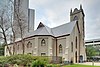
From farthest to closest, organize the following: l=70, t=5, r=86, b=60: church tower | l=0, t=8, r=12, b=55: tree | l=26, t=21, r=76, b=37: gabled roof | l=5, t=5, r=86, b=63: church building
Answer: l=70, t=5, r=86, b=60: church tower, l=26, t=21, r=76, b=37: gabled roof, l=5, t=5, r=86, b=63: church building, l=0, t=8, r=12, b=55: tree

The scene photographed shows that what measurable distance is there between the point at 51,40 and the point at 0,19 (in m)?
14.0

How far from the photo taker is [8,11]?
36375 mm

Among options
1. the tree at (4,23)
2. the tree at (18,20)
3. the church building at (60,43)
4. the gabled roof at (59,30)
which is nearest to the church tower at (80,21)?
the church building at (60,43)

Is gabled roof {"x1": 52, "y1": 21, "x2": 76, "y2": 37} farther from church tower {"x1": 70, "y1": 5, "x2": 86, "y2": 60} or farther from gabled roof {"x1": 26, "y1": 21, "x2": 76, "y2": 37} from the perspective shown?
church tower {"x1": 70, "y1": 5, "x2": 86, "y2": 60}

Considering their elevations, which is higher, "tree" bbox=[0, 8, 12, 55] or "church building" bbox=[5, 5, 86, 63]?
"tree" bbox=[0, 8, 12, 55]

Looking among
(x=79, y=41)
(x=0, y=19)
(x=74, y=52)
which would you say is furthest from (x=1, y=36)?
(x=79, y=41)

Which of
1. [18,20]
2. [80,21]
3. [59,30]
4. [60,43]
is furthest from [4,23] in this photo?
[80,21]

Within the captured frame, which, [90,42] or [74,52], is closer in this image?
[74,52]

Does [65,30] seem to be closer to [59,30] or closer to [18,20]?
[59,30]

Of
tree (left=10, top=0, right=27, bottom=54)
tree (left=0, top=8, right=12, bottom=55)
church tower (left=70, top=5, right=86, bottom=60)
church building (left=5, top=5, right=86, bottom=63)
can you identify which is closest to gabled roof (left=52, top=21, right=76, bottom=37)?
church building (left=5, top=5, right=86, bottom=63)

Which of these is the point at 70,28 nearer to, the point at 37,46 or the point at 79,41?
the point at 79,41

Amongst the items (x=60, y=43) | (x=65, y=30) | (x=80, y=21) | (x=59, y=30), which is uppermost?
(x=80, y=21)

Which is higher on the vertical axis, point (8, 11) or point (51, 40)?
point (8, 11)

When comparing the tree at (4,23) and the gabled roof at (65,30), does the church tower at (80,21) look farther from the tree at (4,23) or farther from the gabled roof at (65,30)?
the tree at (4,23)
